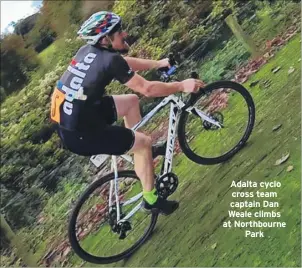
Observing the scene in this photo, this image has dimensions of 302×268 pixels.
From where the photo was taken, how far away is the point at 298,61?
4.43m

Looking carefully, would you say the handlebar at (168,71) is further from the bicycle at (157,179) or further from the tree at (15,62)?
the tree at (15,62)

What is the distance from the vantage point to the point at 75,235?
14.9 ft

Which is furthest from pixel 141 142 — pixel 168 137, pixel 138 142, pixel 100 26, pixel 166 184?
pixel 100 26

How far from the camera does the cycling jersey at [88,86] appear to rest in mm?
4156

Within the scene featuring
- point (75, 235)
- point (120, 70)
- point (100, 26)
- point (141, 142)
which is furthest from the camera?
point (75, 235)

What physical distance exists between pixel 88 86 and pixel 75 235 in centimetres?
96

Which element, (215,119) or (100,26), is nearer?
(100,26)

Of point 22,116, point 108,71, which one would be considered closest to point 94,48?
point 108,71

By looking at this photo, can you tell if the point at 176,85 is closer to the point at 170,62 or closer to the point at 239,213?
the point at 170,62

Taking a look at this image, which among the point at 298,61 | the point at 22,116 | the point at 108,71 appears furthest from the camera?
the point at 22,116

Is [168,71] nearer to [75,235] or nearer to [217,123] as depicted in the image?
[217,123]

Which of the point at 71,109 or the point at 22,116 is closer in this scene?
the point at 71,109

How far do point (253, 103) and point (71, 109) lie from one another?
3.61 ft

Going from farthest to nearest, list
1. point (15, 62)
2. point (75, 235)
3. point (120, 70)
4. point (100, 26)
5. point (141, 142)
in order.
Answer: point (15, 62)
point (75, 235)
point (141, 142)
point (100, 26)
point (120, 70)
